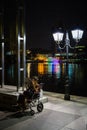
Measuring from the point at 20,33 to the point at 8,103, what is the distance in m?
3.29

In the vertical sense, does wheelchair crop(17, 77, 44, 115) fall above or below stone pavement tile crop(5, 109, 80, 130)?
above

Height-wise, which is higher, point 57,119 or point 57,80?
point 57,119

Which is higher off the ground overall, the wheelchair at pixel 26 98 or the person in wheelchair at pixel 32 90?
the person in wheelchair at pixel 32 90

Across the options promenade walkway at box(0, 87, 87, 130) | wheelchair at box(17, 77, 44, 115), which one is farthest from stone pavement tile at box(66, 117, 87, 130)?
wheelchair at box(17, 77, 44, 115)

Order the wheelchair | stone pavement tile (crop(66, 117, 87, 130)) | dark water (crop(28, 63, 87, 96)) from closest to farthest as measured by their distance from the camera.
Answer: stone pavement tile (crop(66, 117, 87, 130)) < the wheelchair < dark water (crop(28, 63, 87, 96))

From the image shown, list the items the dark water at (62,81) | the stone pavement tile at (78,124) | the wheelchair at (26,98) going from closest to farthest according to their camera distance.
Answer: the stone pavement tile at (78,124) < the wheelchair at (26,98) < the dark water at (62,81)

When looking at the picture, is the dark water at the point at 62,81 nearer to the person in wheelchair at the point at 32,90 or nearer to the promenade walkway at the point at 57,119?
the promenade walkway at the point at 57,119

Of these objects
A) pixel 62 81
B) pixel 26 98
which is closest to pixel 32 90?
pixel 26 98

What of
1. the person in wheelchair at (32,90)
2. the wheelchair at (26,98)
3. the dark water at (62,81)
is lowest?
the dark water at (62,81)

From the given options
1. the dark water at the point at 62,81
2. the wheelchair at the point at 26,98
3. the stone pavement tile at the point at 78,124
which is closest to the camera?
the stone pavement tile at the point at 78,124

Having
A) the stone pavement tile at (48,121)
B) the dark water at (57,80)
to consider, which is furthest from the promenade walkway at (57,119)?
the dark water at (57,80)

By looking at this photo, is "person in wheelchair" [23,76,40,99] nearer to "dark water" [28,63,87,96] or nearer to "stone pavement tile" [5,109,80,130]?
"stone pavement tile" [5,109,80,130]

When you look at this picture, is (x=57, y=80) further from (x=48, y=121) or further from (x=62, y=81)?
(x=48, y=121)

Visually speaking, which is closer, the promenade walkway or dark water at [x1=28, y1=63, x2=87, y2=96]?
the promenade walkway
